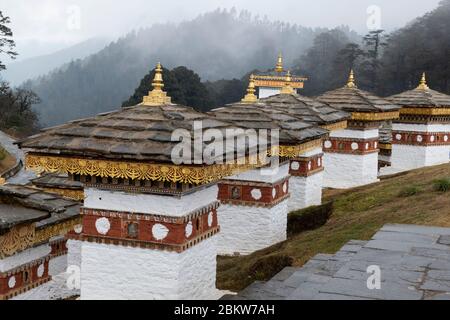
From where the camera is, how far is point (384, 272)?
588cm

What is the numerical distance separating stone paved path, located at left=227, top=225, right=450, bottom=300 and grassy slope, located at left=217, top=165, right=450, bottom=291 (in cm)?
95

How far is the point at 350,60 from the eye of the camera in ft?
188

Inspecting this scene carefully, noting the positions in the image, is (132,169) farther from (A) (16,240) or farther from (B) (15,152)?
(B) (15,152)

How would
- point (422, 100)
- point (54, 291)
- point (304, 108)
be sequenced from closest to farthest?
point (54, 291)
point (304, 108)
point (422, 100)

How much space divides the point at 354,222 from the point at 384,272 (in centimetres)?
528

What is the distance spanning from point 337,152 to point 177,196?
10919mm

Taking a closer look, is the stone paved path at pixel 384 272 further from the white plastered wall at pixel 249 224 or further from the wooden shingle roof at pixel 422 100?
the wooden shingle roof at pixel 422 100

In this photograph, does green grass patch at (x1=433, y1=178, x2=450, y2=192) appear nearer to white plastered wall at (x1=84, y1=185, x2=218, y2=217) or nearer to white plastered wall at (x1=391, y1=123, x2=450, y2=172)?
white plastered wall at (x1=84, y1=185, x2=218, y2=217)

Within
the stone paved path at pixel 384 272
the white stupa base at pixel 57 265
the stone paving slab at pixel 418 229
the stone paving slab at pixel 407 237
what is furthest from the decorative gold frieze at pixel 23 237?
the stone paving slab at pixel 418 229

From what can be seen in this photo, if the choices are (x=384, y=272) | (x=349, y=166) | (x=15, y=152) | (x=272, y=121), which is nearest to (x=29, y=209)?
(x=384, y=272)

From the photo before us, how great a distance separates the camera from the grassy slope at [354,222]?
31.5 feet

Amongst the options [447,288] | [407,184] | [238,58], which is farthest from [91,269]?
[238,58]

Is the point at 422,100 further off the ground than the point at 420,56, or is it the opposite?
the point at 420,56

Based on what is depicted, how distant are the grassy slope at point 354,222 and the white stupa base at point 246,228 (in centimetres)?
32
